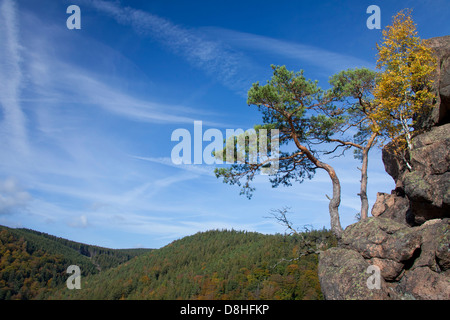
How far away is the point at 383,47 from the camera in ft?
49.8

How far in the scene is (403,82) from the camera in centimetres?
1409

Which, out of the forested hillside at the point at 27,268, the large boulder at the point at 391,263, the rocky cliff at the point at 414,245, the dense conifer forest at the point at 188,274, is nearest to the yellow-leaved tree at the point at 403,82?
the rocky cliff at the point at 414,245

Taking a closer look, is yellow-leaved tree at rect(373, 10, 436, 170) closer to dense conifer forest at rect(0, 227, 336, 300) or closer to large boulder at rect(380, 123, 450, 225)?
large boulder at rect(380, 123, 450, 225)

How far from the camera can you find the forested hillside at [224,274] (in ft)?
252

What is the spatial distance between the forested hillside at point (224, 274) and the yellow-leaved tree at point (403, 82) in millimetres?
6942

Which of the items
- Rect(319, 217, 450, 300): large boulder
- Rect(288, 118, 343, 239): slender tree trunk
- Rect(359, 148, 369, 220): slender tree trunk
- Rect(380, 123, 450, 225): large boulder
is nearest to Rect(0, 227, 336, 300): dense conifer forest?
Rect(359, 148, 369, 220): slender tree trunk

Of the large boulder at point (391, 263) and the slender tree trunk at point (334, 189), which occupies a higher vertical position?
the slender tree trunk at point (334, 189)

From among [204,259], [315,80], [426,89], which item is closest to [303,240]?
[315,80]

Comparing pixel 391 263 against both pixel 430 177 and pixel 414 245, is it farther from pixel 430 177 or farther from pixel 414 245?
pixel 430 177

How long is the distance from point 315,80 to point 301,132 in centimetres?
304

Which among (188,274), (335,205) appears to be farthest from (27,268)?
(335,205)

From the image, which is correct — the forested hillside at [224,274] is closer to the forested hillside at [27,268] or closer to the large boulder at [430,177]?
the large boulder at [430,177]

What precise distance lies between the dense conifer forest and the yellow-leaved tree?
49.1 meters
